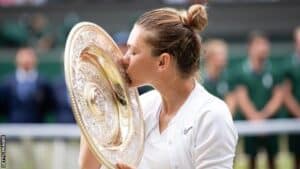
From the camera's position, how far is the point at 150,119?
346 cm

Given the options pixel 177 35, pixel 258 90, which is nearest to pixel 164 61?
pixel 177 35

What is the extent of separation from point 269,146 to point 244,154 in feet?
0.92

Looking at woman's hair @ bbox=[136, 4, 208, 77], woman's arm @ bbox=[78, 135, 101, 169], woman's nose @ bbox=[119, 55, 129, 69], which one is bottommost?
woman's arm @ bbox=[78, 135, 101, 169]

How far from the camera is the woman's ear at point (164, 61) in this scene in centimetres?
332

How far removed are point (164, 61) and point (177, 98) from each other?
0.15 meters

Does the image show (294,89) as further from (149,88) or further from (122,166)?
(122,166)

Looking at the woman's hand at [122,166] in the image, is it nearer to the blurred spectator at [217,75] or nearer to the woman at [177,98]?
the woman at [177,98]

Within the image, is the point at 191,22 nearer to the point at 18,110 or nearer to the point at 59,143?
the point at 59,143

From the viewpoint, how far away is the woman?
3.25 metres

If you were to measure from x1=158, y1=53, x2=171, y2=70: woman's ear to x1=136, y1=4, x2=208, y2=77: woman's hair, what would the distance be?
0.01 meters

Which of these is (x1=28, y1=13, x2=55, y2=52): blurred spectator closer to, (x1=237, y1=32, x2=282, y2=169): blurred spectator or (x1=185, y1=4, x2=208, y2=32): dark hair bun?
(x1=237, y1=32, x2=282, y2=169): blurred spectator

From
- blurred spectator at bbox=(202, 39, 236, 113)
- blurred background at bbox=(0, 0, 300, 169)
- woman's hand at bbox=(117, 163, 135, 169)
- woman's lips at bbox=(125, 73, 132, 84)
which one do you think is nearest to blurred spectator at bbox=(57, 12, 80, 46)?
blurred background at bbox=(0, 0, 300, 169)

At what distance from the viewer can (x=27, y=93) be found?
360 inches

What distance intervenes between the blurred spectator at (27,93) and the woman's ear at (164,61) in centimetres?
587
